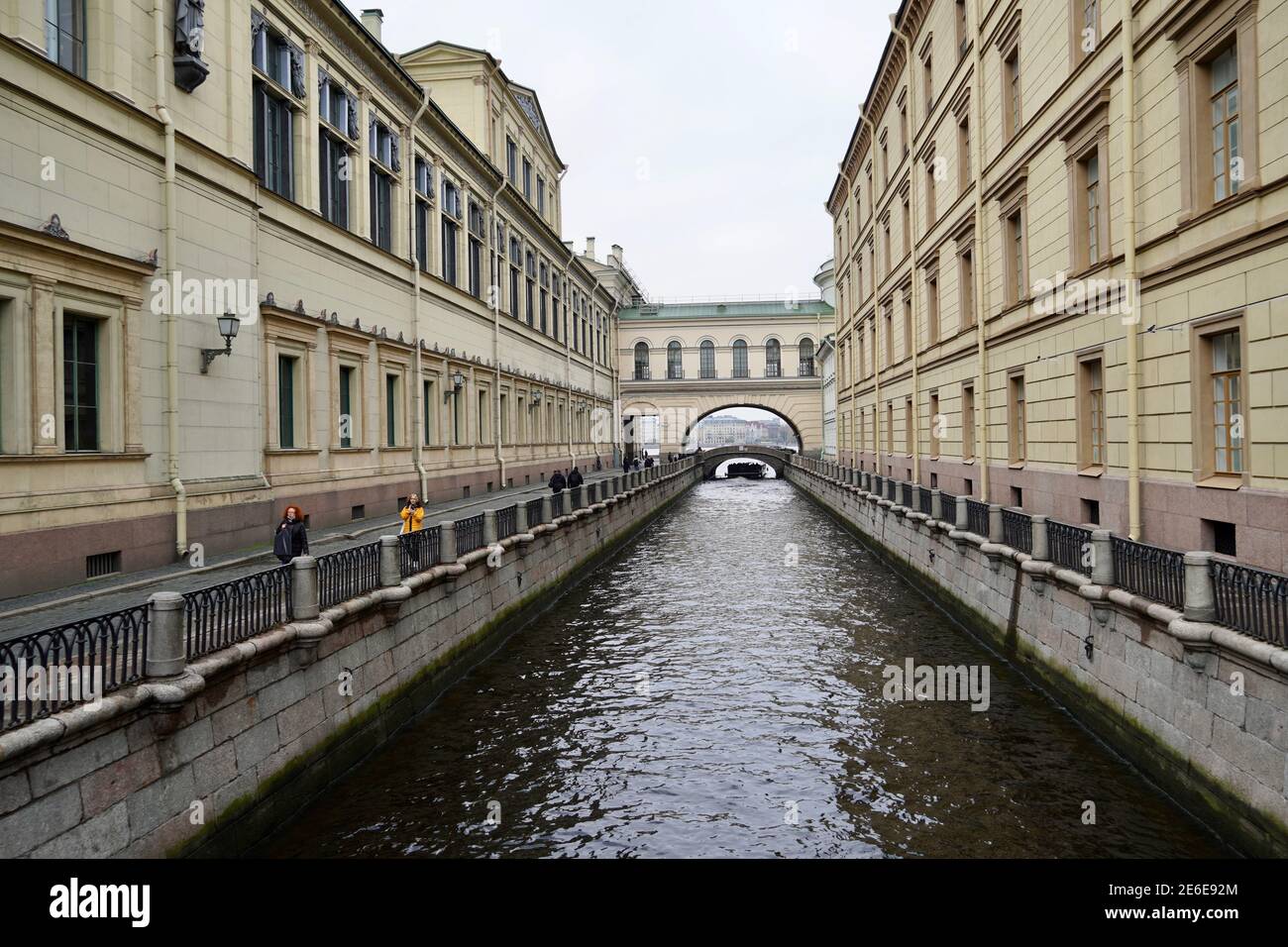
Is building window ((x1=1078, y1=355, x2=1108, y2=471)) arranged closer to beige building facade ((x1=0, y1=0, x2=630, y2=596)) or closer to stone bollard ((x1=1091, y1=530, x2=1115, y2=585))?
stone bollard ((x1=1091, y1=530, x2=1115, y2=585))

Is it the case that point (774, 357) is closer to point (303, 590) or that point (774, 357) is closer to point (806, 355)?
point (806, 355)

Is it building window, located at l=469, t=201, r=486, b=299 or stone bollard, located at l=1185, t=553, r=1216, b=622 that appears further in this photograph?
building window, located at l=469, t=201, r=486, b=299

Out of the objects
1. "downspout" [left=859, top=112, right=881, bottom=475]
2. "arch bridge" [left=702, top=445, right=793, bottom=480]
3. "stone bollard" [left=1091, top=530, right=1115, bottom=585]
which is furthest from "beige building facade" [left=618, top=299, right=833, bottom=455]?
"stone bollard" [left=1091, top=530, right=1115, bottom=585]

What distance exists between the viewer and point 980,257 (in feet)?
67.0

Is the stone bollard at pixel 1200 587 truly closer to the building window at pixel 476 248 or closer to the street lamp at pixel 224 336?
the street lamp at pixel 224 336

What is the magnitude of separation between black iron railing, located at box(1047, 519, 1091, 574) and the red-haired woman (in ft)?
32.3

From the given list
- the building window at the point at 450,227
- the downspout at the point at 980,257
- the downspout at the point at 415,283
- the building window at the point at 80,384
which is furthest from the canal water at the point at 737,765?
the building window at the point at 450,227

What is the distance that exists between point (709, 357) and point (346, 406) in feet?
178

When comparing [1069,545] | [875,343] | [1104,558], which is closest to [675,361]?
[875,343]

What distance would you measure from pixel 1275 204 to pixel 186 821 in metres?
12.2

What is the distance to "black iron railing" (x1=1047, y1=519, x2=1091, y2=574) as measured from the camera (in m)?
11.0
